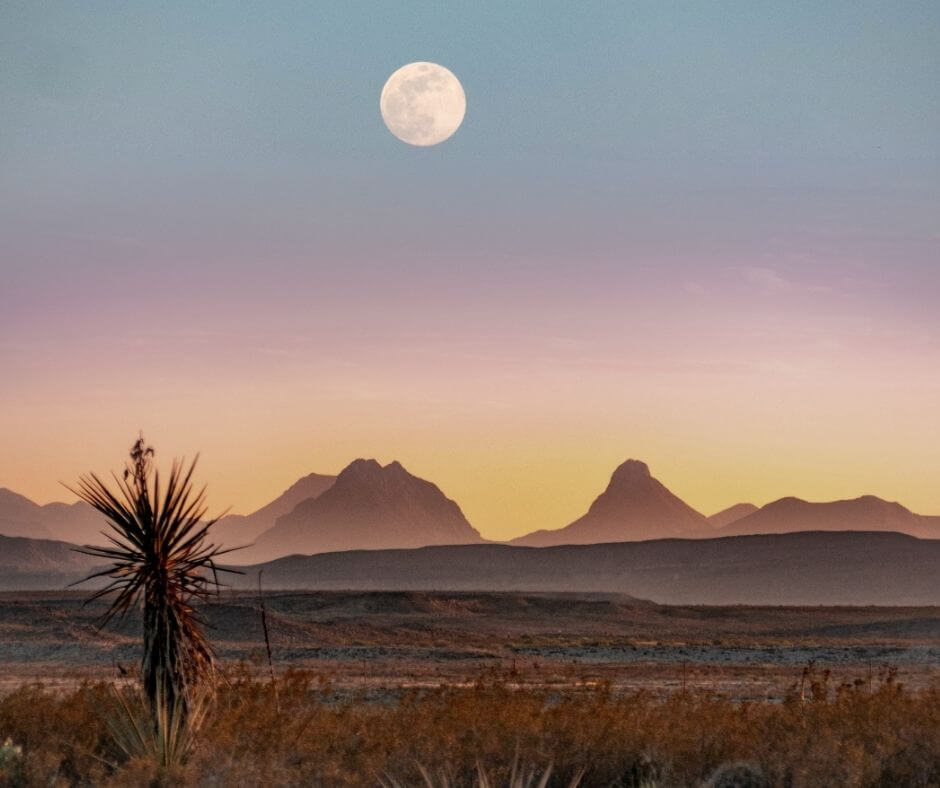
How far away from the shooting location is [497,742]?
17.8 meters

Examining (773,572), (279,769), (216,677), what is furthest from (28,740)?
(773,572)

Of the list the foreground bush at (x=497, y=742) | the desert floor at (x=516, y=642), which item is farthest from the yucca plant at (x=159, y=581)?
the desert floor at (x=516, y=642)

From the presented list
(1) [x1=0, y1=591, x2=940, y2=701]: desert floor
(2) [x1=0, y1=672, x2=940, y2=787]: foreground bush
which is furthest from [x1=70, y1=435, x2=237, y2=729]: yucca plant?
(1) [x1=0, y1=591, x2=940, y2=701]: desert floor

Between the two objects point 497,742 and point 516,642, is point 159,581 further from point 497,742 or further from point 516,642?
point 516,642

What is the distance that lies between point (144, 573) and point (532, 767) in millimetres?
5835

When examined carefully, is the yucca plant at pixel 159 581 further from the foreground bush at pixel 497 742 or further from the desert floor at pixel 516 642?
the desert floor at pixel 516 642

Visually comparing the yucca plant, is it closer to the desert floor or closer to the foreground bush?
the foreground bush

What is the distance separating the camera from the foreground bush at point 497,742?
647 inches

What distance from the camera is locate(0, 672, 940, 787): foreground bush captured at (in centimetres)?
1642

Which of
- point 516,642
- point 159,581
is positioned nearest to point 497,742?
point 159,581

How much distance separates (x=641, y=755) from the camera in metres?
17.8

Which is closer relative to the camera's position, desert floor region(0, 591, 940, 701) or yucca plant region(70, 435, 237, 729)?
yucca plant region(70, 435, 237, 729)

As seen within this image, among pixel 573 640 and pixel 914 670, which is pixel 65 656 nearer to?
pixel 573 640

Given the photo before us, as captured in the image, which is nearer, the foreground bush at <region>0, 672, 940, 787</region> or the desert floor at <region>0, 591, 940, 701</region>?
the foreground bush at <region>0, 672, 940, 787</region>
